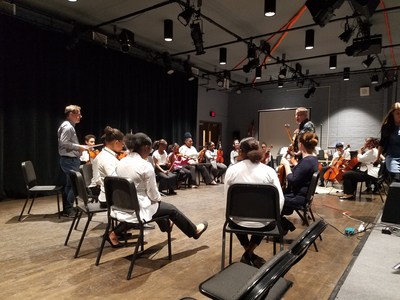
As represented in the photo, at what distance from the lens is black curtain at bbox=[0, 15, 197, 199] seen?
5.52m

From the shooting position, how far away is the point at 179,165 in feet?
23.8

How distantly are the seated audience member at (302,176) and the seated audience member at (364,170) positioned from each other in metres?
2.98

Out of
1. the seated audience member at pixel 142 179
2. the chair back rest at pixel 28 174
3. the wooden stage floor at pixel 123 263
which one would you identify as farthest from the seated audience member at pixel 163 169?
the seated audience member at pixel 142 179

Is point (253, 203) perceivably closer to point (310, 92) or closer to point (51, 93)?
point (51, 93)

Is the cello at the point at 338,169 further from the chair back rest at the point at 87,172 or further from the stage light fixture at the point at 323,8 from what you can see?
the chair back rest at the point at 87,172

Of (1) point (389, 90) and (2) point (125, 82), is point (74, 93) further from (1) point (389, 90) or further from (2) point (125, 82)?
(1) point (389, 90)

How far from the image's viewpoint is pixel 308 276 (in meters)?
2.49

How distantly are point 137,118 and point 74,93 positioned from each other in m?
1.91

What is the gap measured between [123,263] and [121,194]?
2.36 ft

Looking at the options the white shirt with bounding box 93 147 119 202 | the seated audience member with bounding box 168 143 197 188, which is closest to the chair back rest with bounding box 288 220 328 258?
the white shirt with bounding box 93 147 119 202

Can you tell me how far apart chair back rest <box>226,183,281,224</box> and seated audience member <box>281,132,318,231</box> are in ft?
2.70

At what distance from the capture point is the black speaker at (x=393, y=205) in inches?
120

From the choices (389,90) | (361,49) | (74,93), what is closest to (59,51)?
(74,93)

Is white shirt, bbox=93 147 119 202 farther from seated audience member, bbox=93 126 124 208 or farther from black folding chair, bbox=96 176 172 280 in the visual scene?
black folding chair, bbox=96 176 172 280
